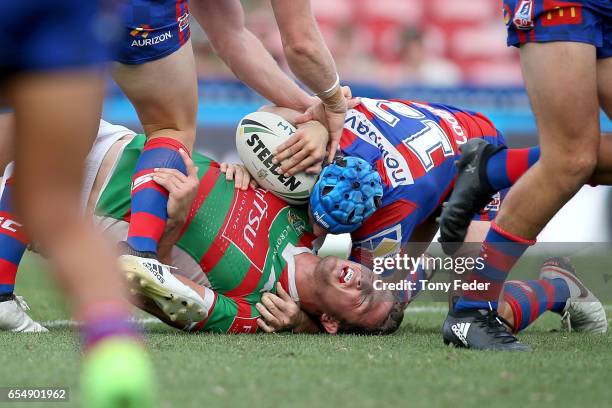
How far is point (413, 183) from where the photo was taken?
14.9 feet

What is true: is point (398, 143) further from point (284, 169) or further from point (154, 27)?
point (154, 27)

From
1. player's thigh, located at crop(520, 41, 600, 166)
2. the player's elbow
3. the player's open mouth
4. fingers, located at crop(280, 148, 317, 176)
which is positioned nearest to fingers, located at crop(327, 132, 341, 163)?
fingers, located at crop(280, 148, 317, 176)

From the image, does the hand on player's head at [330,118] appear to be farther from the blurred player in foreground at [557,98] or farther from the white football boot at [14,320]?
the white football boot at [14,320]

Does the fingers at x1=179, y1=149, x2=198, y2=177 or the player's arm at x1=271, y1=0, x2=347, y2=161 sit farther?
the fingers at x1=179, y1=149, x2=198, y2=177

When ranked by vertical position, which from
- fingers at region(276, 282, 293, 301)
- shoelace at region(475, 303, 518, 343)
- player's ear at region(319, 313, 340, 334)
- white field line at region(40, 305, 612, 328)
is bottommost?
white field line at region(40, 305, 612, 328)

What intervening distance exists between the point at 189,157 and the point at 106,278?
238cm

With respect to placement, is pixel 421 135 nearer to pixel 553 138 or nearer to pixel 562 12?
pixel 553 138

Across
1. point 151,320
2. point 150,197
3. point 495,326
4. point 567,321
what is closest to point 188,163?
point 150,197

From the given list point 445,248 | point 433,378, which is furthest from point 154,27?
point 433,378

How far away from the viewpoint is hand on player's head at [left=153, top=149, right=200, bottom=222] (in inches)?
164

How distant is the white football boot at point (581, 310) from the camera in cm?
453

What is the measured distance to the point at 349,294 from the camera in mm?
4227

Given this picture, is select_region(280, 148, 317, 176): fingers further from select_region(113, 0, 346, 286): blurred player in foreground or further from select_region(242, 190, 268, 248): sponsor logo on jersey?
select_region(242, 190, 268, 248): sponsor logo on jersey

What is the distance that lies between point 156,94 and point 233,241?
0.69 m
